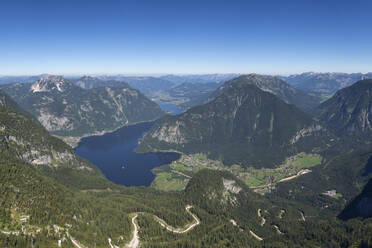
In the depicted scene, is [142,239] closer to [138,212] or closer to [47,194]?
[138,212]

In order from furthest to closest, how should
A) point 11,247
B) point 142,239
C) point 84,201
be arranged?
point 84,201
point 142,239
point 11,247

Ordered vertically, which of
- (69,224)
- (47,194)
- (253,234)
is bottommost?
(253,234)

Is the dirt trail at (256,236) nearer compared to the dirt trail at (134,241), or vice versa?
the dirt trail at (134,241)

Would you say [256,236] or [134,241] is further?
[256,236]

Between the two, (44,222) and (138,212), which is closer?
(44,222)

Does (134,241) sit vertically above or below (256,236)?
above

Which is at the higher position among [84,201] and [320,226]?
[84,201]

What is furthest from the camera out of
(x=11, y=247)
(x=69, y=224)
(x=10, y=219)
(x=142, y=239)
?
(x=142, y=239)

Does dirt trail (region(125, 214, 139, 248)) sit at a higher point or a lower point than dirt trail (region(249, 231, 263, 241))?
higher

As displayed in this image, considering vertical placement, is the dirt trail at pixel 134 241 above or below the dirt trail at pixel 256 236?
above

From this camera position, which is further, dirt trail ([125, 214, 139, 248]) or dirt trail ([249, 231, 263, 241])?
dirt trail ([249, 231, 263, 241])

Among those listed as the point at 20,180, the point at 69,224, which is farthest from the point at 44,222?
the point at 20,180
